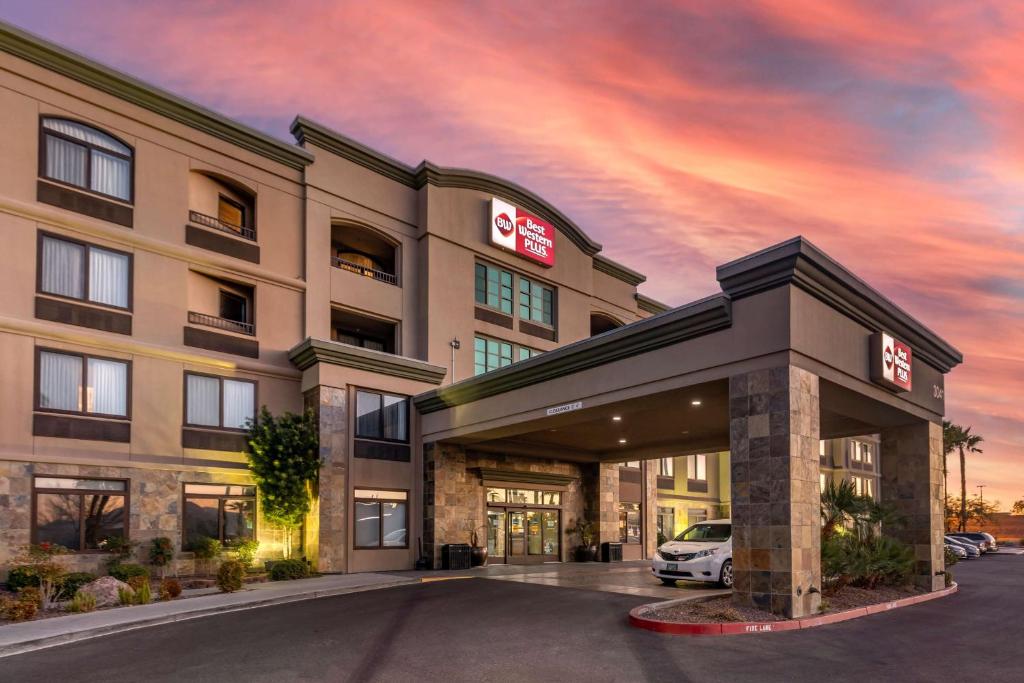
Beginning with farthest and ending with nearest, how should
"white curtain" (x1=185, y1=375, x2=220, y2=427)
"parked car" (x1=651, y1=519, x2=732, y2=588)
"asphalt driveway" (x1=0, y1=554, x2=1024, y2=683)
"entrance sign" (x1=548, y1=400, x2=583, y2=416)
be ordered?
"white curtain" (x1=185, y1=375, x2=220, y2=427), "entrance sign" (x1=548, y1=400, x2=583, y2=416), "parked car" (x1=651, y1=519, x2=732, y2=588), "asphalt driveway" (x1=0, y1=554, x2=1024, y2=683)

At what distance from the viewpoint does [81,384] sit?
22281mm

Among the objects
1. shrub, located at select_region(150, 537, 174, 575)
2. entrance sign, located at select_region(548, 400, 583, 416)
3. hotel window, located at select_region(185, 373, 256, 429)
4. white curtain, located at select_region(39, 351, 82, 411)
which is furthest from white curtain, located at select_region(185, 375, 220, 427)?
entrance sign, located at select_region(548, 400, 583, 416)

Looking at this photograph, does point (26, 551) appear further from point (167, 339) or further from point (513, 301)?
point (513, 301)

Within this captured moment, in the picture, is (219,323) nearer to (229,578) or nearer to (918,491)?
(229,578)

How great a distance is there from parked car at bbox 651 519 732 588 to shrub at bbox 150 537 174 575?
1352 centimetres

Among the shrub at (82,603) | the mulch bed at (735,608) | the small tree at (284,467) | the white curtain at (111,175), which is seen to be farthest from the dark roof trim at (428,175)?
the mulch bed at (735,608)

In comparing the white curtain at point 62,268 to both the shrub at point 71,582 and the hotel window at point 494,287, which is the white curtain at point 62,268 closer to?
the shrub at point 71,582

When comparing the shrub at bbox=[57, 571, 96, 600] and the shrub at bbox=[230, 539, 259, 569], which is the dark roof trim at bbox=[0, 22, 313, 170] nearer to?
the shrub at bbox=[230, 539, 259, 569]

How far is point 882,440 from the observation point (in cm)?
2228

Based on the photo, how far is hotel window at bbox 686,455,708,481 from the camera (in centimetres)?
4959

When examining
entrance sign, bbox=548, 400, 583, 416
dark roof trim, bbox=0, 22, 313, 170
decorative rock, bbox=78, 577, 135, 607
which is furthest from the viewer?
dark roof trim, bbox=0, 22, 313, 170

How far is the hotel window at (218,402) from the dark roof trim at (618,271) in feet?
65.4

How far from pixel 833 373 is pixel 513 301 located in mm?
19550

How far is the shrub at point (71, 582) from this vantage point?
19094mm
